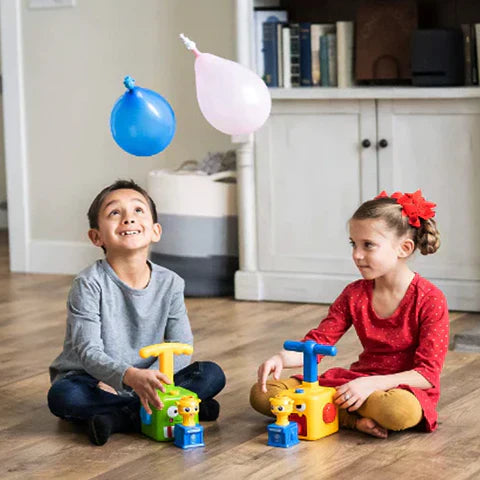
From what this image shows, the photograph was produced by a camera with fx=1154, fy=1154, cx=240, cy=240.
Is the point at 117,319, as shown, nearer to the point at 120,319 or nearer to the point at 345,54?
the point at 120,319

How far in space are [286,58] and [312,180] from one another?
0.44 metres

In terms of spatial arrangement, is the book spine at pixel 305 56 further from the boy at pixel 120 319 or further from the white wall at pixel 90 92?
the boy at pixel 120 319

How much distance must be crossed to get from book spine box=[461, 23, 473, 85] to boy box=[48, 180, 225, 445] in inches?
62.7

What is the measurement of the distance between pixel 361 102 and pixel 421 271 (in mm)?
608

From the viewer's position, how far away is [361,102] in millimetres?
3922

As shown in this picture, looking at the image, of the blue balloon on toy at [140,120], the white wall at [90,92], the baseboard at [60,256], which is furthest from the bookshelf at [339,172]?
the blue balloon on toy at [140,120]

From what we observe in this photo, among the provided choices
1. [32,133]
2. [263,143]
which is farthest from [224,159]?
[32,133]

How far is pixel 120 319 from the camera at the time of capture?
2574 millimetres

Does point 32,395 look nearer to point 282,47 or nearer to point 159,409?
point 159,409

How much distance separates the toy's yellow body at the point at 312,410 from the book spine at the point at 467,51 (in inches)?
67.3

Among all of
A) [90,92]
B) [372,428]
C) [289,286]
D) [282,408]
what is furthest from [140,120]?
[90,92]

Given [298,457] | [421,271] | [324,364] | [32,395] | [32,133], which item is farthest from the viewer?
[32,133]

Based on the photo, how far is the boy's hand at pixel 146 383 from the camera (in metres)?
2.31

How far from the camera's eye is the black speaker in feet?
12.5
